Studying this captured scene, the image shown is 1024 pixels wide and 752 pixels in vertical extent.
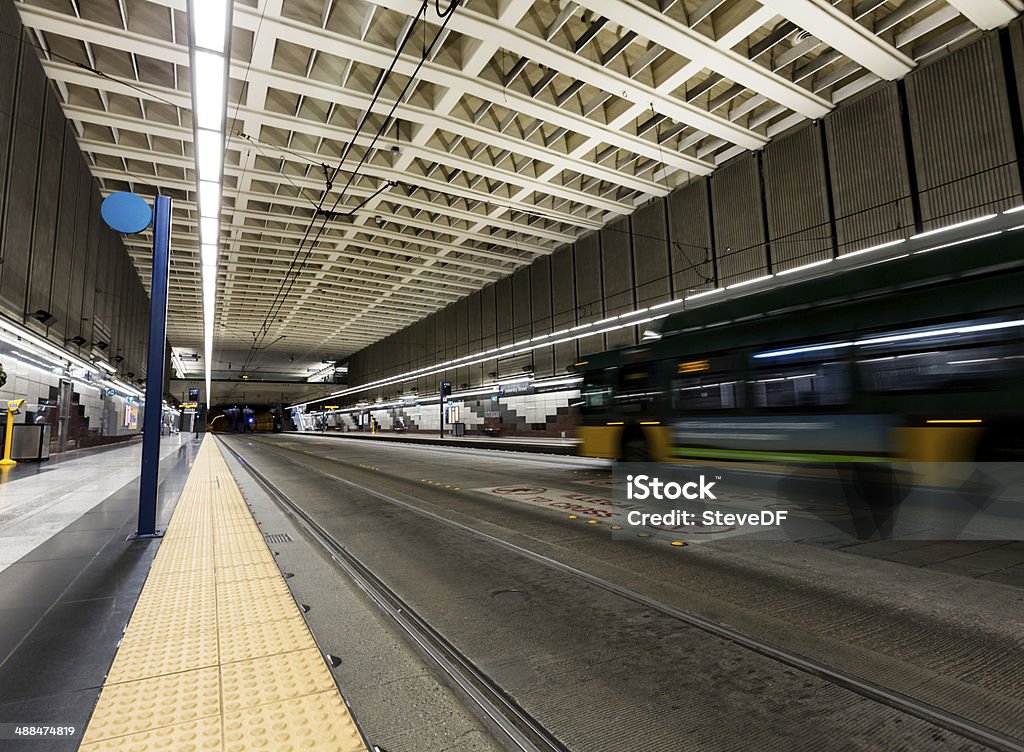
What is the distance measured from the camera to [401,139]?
1545 centimetres

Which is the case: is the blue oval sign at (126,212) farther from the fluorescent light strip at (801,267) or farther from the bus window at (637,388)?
the fluorescent light strip at (801,267)

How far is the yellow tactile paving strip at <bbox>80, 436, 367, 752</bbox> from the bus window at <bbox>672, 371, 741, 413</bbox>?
695 centimetres

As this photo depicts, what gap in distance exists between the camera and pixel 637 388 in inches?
406

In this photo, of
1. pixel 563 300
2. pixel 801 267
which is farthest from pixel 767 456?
pixel 563 300

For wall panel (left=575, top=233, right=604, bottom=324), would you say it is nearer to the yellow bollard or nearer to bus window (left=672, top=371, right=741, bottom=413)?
bus window (left=672, top=371, right=741, bottom=413)

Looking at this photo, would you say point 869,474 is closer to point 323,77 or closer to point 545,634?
point 545,634

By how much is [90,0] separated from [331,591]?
45.8 ft

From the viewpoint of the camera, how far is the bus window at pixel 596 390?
444 inches

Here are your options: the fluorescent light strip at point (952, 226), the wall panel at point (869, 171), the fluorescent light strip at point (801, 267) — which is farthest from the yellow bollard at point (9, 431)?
the fluorescent light strip at point (952, 226)

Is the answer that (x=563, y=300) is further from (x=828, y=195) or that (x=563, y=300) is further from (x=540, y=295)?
(x=828, y=195)

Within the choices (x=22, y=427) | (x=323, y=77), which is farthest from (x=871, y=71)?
(x=22, y=427)

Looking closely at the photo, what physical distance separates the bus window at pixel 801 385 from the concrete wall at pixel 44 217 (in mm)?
16622

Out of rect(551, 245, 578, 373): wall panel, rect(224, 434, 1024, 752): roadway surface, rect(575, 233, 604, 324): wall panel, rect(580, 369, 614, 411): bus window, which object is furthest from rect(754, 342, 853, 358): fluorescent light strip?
rect(551, 245, 578, 373): wall panel

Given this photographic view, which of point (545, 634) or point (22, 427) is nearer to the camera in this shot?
point (545, 634)
